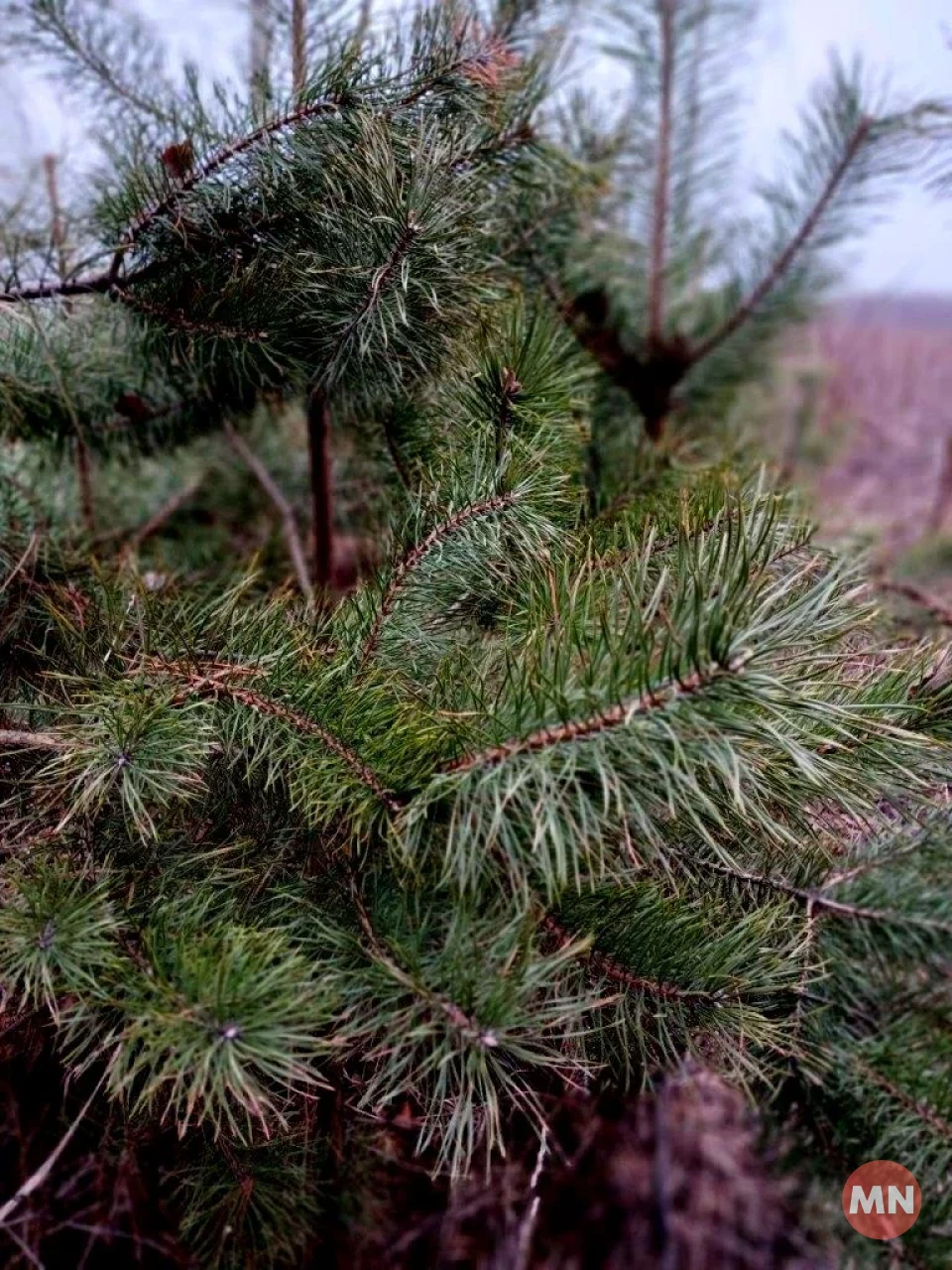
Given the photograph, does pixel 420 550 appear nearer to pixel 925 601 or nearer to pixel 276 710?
pixel 276 710

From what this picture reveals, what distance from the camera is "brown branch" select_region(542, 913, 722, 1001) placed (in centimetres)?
30

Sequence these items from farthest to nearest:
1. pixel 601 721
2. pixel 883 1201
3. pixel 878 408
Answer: pixel 878 408 < pixel 883 1201 < pixel 601 721

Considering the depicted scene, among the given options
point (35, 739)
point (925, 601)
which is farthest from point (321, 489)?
point (925, 601)

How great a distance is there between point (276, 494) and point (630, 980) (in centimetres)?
39

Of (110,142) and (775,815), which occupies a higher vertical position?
(110,142)

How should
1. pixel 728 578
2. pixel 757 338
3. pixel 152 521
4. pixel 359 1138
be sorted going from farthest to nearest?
pixel 757 338 → pixel 152 521 → pixel 359 1138 → pixel 728 578

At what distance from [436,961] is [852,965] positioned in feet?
0.56

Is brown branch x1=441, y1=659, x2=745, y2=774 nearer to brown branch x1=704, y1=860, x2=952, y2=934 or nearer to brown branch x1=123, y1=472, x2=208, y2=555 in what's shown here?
brown branch x1=704, y1=860, x2=952, y2=934

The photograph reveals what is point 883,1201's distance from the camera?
335mm

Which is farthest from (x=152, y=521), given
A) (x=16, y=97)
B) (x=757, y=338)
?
(x=757, y=338)

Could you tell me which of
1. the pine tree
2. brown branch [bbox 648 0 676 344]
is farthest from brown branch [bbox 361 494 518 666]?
brown branch [bbox 648 0 676 344]

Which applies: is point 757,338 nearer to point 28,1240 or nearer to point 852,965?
point 852,965

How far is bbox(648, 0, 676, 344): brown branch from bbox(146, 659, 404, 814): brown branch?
1.46 feet

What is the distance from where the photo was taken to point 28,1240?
401 mm
